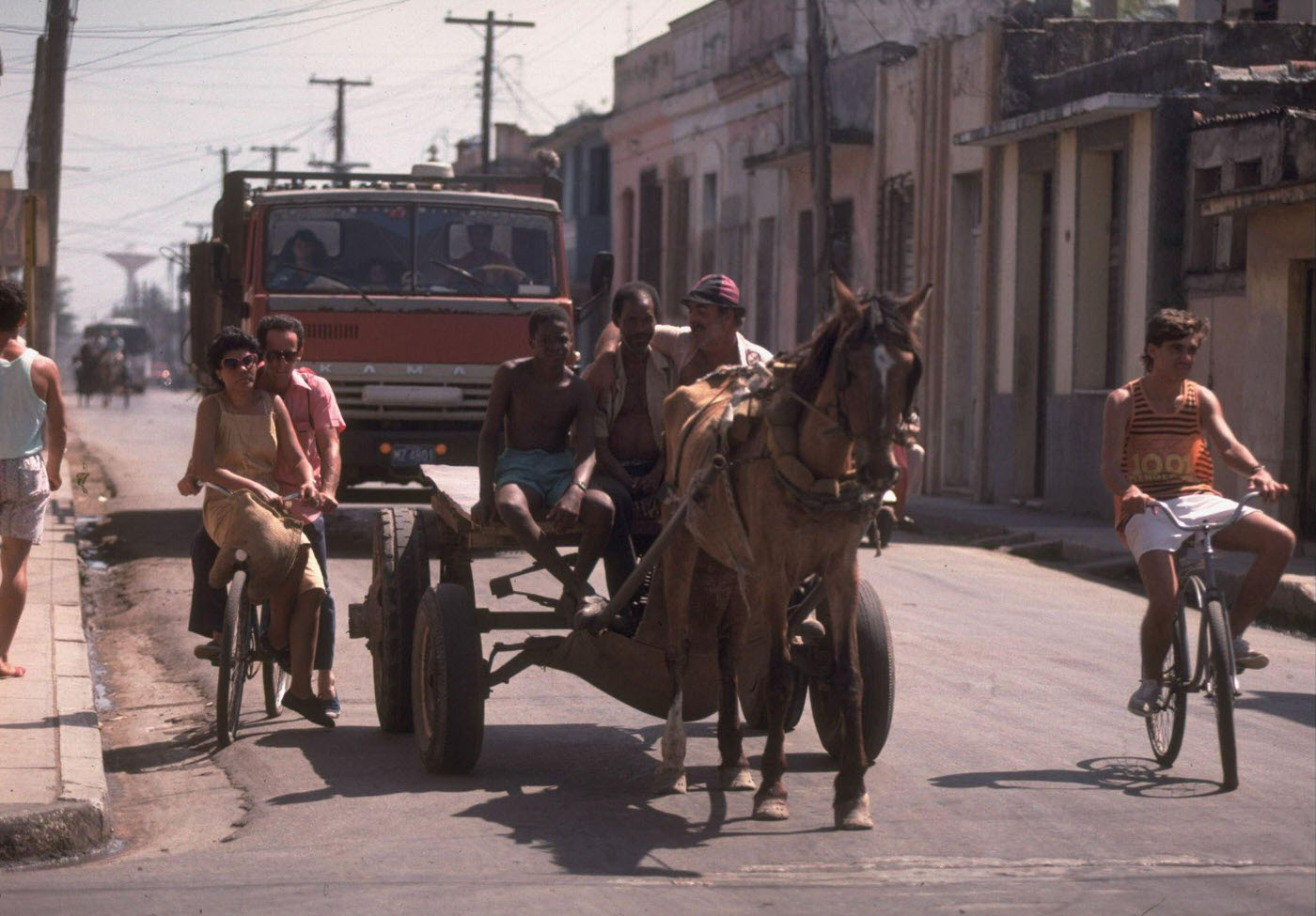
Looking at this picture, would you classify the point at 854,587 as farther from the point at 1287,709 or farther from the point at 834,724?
the point at 1287,709

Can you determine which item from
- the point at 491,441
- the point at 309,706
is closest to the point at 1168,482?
the point at 491,441

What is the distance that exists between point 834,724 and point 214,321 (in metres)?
12.6

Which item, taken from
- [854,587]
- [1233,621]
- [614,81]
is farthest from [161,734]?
[614,81]

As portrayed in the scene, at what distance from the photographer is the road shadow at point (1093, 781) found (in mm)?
7488

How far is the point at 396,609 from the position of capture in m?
8.24

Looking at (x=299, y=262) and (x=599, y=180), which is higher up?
(x=599, y=180)

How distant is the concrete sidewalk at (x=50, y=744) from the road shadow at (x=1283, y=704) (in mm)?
5231

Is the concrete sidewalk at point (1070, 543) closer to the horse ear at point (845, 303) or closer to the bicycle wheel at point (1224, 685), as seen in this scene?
the bicycle wheel at point (1224, 685)

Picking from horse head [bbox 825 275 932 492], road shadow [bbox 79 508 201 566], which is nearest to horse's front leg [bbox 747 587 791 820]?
horse head [bbox 825 275 932 492]

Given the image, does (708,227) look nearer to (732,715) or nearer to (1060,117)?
(1060,117)

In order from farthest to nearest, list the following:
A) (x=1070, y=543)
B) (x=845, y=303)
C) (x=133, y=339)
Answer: (x=133, y=339), (x=1070, y=543), (x=845, y=303)

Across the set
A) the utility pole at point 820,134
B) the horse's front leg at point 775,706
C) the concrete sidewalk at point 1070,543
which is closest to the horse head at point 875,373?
the horse's front leg at point 775,706

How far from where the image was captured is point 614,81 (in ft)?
149

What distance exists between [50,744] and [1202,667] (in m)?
4.40
